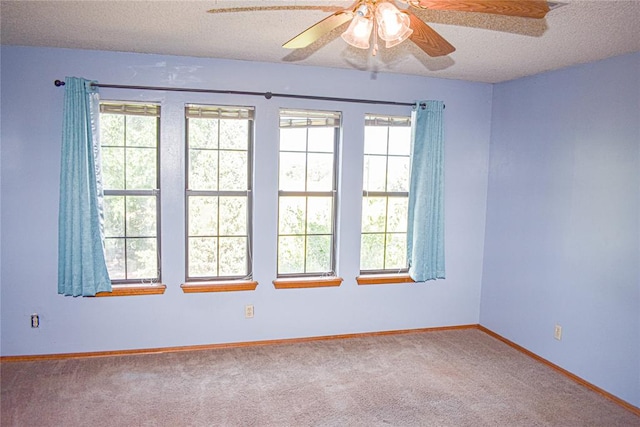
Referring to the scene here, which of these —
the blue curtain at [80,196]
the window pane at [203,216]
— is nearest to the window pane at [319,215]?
the window pane at [203,216]

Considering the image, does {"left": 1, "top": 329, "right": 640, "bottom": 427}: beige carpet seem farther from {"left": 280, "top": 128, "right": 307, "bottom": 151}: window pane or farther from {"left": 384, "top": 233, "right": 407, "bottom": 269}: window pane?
{"left": 280, "top": 128, "right": 307, "bottom": 151}: window pane

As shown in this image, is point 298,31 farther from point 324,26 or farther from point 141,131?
point 141,131

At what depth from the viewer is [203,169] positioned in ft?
13.0

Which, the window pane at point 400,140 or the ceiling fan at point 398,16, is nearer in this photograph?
the ceiling fan at point 398,16

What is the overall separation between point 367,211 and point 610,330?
2.14m

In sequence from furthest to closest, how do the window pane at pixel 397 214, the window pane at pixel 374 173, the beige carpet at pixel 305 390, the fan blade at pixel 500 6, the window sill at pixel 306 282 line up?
1. the window pane at pixel 397 214
2. the window pane at pixel 374 173
3. the window sill at pixel 306 282
4. the beige carpet at pixel 305 390
5. the fan blade at pixel 500 6

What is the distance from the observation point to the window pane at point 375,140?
170 inches

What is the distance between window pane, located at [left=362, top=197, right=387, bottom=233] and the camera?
14.4 feet

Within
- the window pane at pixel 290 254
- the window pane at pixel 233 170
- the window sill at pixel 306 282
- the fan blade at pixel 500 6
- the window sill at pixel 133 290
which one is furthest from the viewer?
the window pane at pixel 290 254

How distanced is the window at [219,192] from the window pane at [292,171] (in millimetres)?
298

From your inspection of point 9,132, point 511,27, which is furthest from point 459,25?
point 9,132

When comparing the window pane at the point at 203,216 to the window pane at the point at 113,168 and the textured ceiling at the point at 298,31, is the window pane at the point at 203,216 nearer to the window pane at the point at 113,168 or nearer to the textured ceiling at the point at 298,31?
the window pane at the point at 113,168

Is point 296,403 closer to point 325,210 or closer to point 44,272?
point 325,210

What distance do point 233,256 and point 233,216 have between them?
0.36 m
